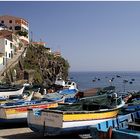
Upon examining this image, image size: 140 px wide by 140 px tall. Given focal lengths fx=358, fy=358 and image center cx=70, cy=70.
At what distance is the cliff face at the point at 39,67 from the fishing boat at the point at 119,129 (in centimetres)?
4311

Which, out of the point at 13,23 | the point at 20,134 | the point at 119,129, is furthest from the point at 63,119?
the point at 13,23

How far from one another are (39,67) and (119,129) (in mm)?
60564

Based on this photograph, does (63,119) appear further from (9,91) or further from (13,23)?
(13,23)

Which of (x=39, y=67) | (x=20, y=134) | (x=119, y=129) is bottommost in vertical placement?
(x=20, y=134)

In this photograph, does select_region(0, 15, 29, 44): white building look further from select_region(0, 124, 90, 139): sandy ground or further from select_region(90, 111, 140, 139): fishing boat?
select_region(90, 111, 140, 139): fishing boat

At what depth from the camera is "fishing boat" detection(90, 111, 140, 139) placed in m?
13.4

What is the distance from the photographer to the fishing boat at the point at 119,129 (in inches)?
526

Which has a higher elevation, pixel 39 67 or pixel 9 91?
pixel 39 67

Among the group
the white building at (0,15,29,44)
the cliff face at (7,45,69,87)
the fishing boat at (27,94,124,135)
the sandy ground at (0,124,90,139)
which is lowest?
the sandy ground at (0,124,90,139)

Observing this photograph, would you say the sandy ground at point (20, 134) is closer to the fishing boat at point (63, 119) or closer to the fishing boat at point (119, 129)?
the fishing boat at point (63, 119)

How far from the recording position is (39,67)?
243 feet

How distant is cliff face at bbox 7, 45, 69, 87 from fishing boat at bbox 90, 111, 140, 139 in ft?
141

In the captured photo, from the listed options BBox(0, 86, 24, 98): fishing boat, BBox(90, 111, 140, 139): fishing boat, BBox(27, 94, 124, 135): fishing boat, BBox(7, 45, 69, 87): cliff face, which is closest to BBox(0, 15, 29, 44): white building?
BBox(7, 45, 69, 87): cliff face

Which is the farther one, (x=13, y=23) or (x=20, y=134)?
(x=13, y=23)
